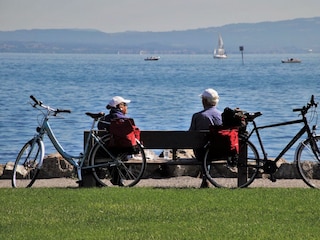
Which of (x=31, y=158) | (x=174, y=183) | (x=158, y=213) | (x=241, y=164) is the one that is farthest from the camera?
(x=174, y=183)

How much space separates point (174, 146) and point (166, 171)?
196 cm

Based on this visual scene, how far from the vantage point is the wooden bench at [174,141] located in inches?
460

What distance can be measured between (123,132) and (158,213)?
6.70ft

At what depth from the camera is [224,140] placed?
449 inches

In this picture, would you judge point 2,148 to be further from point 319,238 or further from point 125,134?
point 319,238

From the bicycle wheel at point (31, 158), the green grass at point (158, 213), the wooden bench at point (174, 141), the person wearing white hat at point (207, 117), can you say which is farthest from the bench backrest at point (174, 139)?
the bicycle wheel at point (31, 158)

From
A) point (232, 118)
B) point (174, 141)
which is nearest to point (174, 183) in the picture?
point (174, 141)

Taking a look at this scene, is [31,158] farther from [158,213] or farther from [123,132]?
[158,213]

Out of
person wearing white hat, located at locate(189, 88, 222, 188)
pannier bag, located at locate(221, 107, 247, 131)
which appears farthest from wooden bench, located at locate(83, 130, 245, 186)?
pannier bag, located at locate(221, 107, 247, 131)

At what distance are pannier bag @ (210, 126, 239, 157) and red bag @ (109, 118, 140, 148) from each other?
36.8 inches

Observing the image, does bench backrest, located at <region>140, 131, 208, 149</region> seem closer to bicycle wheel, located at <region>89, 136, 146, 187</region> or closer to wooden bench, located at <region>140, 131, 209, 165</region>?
wooden bench, located at <region>140, 131, 209, 165</region>

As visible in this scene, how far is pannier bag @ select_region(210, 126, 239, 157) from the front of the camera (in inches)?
448

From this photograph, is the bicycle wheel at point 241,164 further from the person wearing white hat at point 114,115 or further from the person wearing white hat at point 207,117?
the person wearing white hat at point 114,115

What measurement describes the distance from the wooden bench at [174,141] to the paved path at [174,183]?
23.0 inches
